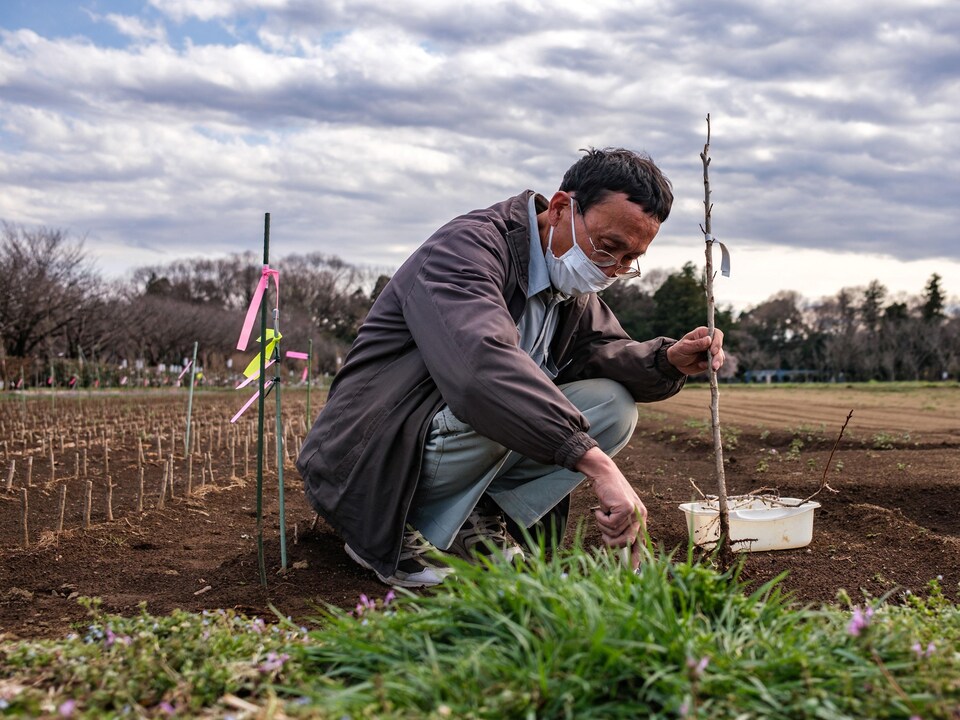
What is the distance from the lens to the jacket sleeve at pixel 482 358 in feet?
8.10

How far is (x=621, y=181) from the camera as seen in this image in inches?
121

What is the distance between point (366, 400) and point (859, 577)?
1.97 meters

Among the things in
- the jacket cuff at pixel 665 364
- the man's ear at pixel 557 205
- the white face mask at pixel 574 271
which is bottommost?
the jacket cuff at pixel 665 364

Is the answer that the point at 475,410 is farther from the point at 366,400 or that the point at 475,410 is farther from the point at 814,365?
the point at 814,365

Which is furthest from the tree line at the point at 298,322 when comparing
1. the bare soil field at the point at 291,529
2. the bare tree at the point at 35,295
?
the bare soil field at the point at 291,529

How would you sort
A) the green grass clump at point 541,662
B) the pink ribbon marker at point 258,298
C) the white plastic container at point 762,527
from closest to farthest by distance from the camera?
1. the green grass clump at point 541,662
2. the pink ribbon marker at point 258,298
3. the white plastic container at point 762,527

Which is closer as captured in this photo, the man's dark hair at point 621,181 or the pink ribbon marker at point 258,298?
the man's dark hair at point 621,181

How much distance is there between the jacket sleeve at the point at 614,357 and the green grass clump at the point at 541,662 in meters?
1.62

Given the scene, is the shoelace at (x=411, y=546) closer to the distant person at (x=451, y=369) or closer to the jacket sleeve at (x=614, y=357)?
the distant person at (x=451, y=369)

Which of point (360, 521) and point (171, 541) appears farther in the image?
point (171, 541)

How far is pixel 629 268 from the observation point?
336cm

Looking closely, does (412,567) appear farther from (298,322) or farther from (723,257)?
(298,322)

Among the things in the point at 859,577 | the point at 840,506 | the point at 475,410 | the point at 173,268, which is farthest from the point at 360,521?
the point at 173,268

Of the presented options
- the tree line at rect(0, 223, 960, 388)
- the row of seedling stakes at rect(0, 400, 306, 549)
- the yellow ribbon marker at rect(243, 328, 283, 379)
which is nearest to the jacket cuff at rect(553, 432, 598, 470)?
the yellow ribbon marker at rect(243, 328, 283, 379)
